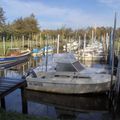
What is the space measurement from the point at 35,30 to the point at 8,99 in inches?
2547

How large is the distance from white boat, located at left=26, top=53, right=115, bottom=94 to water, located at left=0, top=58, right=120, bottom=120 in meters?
0.42

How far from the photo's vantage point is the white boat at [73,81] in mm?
20016

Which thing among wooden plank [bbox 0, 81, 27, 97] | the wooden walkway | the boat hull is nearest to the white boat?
the boat hull

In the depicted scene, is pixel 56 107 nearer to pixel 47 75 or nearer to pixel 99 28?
pixel 47 75

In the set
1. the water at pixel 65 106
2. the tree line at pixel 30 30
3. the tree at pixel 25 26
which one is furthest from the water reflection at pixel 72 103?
the tree at pixel 25 26

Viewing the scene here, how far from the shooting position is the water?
16109mm

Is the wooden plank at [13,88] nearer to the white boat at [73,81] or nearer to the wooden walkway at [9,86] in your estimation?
the wooden walkway at [9,86]

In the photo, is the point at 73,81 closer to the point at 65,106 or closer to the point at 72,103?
the point at 72,103

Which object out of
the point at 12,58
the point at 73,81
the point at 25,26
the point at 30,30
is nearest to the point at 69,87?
the point at 73,81

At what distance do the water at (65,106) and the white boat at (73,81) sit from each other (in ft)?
1.37

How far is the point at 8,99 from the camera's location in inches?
757

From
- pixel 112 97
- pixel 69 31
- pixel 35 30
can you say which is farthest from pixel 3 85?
pixel 69 31

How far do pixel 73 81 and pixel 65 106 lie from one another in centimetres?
252

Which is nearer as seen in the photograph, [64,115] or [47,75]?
[64,115]
